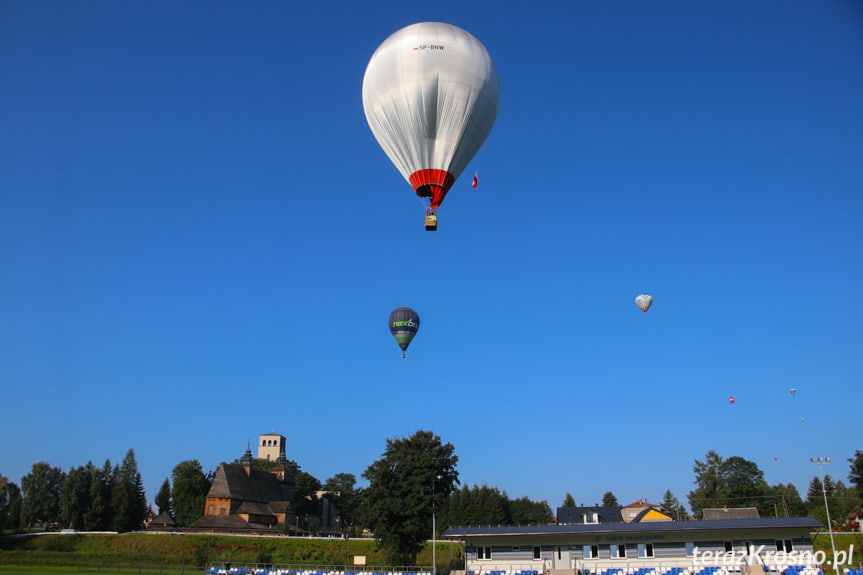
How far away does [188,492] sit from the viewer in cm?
8475

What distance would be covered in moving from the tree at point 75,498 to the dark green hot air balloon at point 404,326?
47.1 meters

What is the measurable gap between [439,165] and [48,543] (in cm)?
5221

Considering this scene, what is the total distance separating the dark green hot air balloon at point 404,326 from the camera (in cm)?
5044

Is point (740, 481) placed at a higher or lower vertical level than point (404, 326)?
lower

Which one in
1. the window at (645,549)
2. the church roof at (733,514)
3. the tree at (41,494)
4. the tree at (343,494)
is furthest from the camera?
the tree at (343,494)

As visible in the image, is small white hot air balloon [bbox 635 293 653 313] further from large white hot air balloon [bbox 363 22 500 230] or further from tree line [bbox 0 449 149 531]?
tree line [bbox 0 449 149 531]

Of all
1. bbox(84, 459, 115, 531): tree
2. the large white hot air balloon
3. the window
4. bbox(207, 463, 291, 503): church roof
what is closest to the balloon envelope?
the large white hot air balloon

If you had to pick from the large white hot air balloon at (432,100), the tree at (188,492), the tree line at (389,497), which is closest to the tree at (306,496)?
the tree line at (389,497)

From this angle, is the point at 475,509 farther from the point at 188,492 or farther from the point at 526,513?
the point at 188,492

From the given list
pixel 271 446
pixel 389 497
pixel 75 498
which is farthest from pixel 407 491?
pixel 271 446

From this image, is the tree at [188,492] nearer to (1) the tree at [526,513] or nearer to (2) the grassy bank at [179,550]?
(2) the grassy bank at [179,550]

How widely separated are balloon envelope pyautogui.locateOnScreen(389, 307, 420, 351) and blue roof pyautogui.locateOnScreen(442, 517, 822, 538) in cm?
1819

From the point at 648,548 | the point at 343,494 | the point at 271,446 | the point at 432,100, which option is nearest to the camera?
the point at 432,100

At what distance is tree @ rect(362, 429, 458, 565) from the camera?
1591 inches
